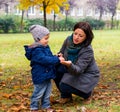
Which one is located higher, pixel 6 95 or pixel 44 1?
pixel 44 1

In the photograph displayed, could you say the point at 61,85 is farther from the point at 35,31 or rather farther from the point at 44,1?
the point at 44,1

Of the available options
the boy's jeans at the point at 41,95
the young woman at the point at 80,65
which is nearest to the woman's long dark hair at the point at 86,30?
the young woman at the point at 80,65

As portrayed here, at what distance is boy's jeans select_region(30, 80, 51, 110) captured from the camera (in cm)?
543

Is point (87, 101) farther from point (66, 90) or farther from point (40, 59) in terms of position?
point (40, 59)

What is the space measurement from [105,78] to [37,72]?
12.7 ft

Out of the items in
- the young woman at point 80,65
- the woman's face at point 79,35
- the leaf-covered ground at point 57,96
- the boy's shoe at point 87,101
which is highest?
the woman's face at point 79,35

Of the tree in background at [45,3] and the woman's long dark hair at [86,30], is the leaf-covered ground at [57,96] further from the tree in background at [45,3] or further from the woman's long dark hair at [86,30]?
the tree in background at [45,3]

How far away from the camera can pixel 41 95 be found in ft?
17.9

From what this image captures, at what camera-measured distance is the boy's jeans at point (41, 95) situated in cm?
543

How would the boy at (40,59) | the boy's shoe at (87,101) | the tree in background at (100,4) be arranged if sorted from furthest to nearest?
the tree in background at (100,4) → the boy's shoe at (87,101) → the boy at (40,59)

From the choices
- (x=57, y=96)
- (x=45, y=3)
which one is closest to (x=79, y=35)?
(x=57, y=96)

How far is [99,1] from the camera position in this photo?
75812 mm

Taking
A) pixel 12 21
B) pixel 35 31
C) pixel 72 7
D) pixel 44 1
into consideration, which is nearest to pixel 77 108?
pixel 35 31

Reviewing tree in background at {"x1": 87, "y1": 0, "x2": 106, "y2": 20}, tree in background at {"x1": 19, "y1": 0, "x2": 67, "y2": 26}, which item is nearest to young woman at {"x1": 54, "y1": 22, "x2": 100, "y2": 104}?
tree in background at {"x1": 19, "y1": 0, "x2": 67, "y2": 26}
